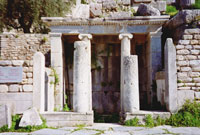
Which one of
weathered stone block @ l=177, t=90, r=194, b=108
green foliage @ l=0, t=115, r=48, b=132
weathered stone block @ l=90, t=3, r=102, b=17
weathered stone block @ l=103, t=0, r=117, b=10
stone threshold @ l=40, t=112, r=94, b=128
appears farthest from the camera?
weathered stone block @ l=103, t=0, r=117, b=10

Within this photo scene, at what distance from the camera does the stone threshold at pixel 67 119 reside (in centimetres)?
632

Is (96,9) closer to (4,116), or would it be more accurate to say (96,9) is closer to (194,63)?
(194,63)

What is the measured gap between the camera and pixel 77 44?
7.05 m

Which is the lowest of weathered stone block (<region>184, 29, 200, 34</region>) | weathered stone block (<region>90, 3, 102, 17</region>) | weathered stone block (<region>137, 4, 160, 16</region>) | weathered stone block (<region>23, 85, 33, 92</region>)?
weathered stone block (<region>23, 85, 33, 92</region>)

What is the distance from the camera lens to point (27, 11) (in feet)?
45.5

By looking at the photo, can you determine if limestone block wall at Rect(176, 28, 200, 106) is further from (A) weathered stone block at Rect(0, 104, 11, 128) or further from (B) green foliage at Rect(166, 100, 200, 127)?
(A) weathered stone block at Rect(0, 104, 11, 128)

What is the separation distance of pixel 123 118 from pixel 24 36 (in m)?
7.34

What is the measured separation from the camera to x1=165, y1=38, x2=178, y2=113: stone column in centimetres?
647

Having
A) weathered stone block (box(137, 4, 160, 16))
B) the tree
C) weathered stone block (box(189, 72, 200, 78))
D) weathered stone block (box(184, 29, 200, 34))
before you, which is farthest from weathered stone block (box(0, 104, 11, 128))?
the tree

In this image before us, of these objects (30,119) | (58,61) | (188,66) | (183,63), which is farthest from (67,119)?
(188,66)

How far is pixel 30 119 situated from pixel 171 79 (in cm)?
464

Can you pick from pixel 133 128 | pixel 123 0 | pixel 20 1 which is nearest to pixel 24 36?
pixel 20 1

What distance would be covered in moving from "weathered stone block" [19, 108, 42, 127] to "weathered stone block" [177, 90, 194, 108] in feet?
14.8

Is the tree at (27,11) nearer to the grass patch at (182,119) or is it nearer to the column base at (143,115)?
the column base at (143,115)
